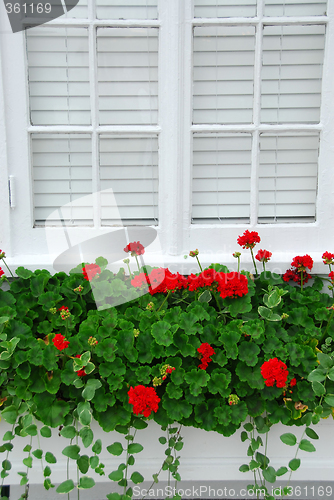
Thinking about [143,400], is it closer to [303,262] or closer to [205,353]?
[205,353]

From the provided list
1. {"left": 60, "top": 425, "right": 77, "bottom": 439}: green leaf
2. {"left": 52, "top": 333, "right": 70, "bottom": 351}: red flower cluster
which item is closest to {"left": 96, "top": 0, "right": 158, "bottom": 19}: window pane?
{"left": 52, "top": 333, "right": 70, "bottom": 351}: red flower cluster

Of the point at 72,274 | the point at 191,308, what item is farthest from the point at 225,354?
the point at 72,274

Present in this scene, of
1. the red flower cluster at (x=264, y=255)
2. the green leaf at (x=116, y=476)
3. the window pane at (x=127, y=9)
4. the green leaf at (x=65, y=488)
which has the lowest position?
the green leaf at (x=116, y=476)

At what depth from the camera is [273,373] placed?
3.57ft

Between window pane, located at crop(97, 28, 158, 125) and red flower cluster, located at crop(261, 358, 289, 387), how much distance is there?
1.00m

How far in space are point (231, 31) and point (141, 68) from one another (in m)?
0.37

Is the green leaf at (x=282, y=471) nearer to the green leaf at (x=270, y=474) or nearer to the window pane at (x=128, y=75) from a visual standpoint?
the green leaf at (x=270, y=474)

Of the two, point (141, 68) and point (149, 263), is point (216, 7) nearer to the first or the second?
point (141, 68)

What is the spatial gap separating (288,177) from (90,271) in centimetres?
89

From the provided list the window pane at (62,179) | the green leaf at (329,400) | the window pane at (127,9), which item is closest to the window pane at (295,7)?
the window pane at (127,9)

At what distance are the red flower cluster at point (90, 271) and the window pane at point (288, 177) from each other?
715 mm

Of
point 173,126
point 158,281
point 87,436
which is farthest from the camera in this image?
point 173,126

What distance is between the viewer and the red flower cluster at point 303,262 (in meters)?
1.40

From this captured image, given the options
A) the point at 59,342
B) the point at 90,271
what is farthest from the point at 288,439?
the point at 90,271
